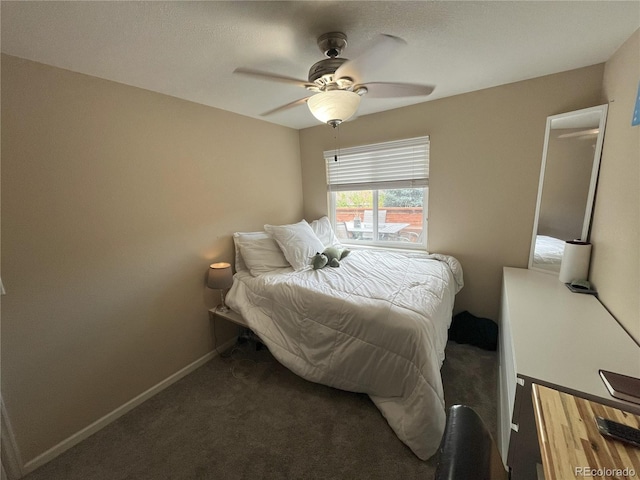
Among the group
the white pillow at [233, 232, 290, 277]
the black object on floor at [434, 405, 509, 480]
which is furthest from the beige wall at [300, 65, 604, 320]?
the black object on floor at [434, 405, 509, 480]

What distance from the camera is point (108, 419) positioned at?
176cm

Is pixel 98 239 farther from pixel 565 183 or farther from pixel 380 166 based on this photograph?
pixel 565 183

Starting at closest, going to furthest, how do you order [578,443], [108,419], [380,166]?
[578,443], [108,419], [380,166]

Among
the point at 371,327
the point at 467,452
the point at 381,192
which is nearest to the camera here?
the point at 467,452

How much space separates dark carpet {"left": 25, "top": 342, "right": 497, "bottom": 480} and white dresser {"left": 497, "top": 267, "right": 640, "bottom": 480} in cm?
57

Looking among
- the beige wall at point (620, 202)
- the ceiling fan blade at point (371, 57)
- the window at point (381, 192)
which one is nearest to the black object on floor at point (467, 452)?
the beige wall at point (620, 202)

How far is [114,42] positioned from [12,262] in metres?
1.30

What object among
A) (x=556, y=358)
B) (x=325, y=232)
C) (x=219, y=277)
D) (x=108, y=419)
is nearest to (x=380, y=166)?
(x=325, y=232)

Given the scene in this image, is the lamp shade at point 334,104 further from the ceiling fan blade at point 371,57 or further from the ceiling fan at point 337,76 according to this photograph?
the ceiling fan blade at point 371,57

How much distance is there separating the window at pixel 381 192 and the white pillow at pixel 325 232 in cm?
24

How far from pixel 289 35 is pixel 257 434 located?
91.7 inches

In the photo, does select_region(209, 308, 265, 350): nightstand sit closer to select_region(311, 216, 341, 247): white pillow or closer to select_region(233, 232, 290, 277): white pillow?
select_region(233, 232, 290, 277): white pillow

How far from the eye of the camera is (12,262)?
1388 mm

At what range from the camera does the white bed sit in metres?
1.44
